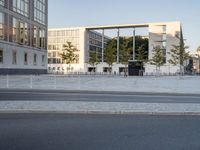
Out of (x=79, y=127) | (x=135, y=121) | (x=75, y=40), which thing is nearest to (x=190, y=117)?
(x=135, y=121)

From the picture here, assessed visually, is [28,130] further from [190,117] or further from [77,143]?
[190,117]

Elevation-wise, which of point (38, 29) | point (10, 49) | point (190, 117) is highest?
point (38, 29)

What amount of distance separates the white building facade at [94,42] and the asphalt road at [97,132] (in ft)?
327

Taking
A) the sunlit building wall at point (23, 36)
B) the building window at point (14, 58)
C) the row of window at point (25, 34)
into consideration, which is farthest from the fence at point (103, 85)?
the row of window at point (25, 34)

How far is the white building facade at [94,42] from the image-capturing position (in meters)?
115

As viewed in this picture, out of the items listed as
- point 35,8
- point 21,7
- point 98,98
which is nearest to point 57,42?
point 35,8

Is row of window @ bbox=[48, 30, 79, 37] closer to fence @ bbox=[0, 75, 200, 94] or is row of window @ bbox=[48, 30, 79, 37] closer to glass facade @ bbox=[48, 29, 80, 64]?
glass facade @ bbox=[48, 29, 80, 64]

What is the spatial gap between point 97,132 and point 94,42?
140 metres

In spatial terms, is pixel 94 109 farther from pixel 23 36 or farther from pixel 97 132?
pixel 23 36

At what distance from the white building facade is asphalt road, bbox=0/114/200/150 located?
9958cm

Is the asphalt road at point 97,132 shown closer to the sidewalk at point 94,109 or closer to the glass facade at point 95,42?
the sidewalk at point 94,109

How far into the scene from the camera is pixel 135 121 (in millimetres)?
11500

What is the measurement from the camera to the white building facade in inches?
4532

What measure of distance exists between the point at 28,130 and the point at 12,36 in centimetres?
5202
